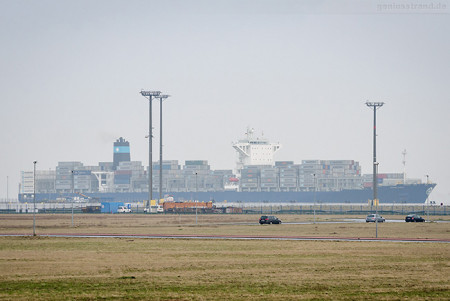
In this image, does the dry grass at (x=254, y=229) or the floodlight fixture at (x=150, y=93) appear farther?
the floodlight fixture at (x=150, y=93)

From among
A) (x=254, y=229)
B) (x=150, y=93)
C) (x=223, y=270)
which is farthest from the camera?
(x=150, y=93)

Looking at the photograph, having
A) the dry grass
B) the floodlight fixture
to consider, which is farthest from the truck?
the dry grass

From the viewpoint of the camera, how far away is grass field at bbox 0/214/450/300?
28.9m

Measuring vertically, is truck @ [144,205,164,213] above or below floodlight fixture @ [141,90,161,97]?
below

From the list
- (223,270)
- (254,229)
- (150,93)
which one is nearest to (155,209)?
(150,93)

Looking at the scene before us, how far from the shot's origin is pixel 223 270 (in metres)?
36.5

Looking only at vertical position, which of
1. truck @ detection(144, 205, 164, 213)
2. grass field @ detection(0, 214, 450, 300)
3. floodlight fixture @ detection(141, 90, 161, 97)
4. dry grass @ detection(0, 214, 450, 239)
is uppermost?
floodlight fixture @ detection(141, 90, 161, 97)

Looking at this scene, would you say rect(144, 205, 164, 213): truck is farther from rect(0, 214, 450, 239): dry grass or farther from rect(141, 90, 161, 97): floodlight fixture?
rect(0, 214, 450, 239): dry grass

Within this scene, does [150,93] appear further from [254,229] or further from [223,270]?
[223,270]

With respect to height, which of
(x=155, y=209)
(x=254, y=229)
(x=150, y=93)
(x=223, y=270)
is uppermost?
(x=150, y=93)

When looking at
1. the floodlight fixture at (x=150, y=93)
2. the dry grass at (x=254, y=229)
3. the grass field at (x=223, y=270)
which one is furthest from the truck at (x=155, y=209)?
the grass field at (x=223, y=270)

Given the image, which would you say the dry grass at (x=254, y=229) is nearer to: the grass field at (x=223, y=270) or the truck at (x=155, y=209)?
Result: the grass field at (x=223, y=270)

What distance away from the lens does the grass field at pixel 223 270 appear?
94.8 ft

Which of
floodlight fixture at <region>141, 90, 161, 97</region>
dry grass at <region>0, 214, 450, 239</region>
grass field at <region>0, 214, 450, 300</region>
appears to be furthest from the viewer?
floodlight fixture at <region>141, 90, 161, 97</region>
